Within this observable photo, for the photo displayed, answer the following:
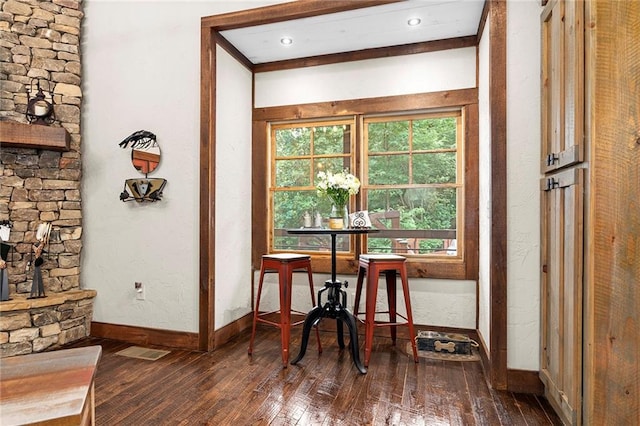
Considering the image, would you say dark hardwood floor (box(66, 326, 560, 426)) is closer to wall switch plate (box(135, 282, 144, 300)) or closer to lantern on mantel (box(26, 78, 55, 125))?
wall switch plate (box(135, 282, 144, 300))

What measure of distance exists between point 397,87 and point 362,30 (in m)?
0.59

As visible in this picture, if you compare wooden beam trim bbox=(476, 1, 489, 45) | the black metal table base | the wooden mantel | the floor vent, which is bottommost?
the floor vent

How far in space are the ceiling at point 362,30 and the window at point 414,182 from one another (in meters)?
0.68

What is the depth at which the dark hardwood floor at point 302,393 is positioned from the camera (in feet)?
6.08

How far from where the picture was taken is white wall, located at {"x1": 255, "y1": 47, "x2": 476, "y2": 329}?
3061 mm

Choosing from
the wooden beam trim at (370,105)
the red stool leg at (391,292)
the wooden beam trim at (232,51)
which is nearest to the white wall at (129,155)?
the wooden beam trim at (232,51)

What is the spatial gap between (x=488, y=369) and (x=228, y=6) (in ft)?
10.8

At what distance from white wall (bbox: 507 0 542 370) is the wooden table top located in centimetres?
218

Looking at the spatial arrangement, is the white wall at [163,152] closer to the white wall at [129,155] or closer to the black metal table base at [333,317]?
the white wall at [129,155]

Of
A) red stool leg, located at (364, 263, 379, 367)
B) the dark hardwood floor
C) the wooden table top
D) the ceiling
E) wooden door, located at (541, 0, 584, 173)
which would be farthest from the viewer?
the ceiling

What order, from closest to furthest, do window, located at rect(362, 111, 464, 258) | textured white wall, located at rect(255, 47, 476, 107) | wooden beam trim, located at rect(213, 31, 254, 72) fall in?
wooden beam trim, located at rect(213, 31, 254, 72) < textured white wall, located at rect(255, 47, 476, 107) < window, located at rect(362, 111, 464, 258)

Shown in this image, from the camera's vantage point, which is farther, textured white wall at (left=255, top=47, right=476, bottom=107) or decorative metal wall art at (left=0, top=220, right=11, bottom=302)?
textured white wall at (left=255, top=47, right=476, bottom=107)

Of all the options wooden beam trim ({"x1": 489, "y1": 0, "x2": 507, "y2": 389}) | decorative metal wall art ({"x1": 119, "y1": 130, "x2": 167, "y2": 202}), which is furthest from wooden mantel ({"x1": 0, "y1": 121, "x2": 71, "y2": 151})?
A: wooden beam trim ({"x1": 489, "y1": 0, "x2": 507, "y2": 389})

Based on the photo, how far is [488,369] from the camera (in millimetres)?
2316
